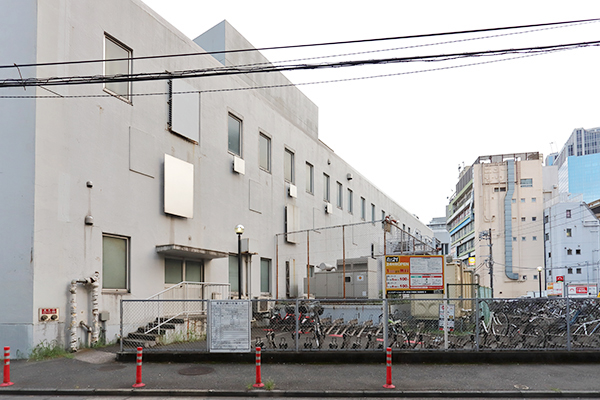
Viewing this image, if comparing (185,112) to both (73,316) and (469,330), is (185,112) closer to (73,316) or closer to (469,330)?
(73,316)

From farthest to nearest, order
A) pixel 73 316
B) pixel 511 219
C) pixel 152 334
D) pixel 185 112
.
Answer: pixel 511 219 → pixel 185 112 → pixel 152 334 → pixel 73 316

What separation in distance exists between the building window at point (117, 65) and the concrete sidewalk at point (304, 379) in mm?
8385

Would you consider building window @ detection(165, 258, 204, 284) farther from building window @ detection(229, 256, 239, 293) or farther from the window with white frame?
the window with white frame

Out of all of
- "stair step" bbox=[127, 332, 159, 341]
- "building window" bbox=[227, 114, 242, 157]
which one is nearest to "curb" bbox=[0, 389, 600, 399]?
"stair step" bbox=[127, 332, 159, 341]

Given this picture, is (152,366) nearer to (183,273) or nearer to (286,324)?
(286,324)

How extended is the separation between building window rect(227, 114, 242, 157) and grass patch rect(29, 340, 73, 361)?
11343 millimetres

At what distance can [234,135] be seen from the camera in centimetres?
2353

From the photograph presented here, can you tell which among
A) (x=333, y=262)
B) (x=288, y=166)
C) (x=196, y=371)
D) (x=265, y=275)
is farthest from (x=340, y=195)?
(x=196, y=371)

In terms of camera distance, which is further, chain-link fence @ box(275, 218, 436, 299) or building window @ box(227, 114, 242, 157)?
chain-link fence @ box(275, 218, 436, 299)

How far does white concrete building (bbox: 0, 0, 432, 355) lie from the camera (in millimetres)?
13930

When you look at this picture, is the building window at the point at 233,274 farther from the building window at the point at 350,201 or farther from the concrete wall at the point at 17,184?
the building window at the point at 350,201

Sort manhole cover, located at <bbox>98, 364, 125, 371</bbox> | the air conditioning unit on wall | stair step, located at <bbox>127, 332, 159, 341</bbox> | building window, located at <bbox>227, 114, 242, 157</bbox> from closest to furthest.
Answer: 1. manhole cover, located at <bbox>98, 364, 125, 371</bbox>
2. stair step, located at <bbox>127, 332, 159, 341</bbox>
3. building window, located at <bbox>227, 114, 242, 157</bbox>
4. the air conditioning unit on wall

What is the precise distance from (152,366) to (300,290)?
15755 mm

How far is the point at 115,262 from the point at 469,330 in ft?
35.1
